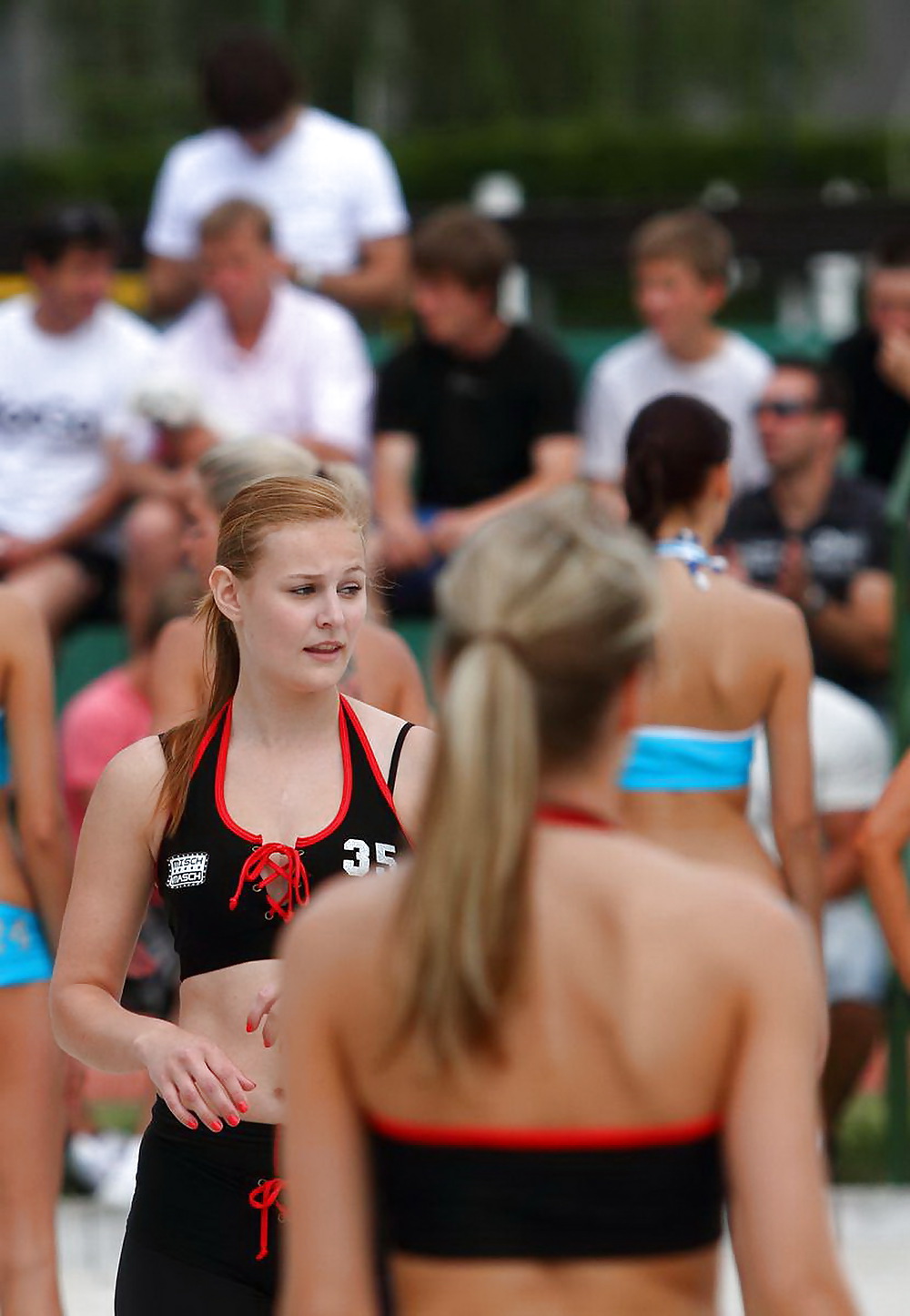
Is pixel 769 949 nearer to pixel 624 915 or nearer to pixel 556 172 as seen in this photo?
pixel 624 915

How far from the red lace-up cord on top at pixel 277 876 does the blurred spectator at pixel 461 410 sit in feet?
13.6

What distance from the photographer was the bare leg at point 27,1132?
12.8 ft

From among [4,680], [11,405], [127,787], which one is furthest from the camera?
[11,405]

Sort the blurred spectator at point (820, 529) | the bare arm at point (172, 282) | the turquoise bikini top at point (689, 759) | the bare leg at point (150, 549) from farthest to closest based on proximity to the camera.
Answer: the bare arm at point (172, 282) < the bare leg at point (150, 549) < the blurred spectator at point (820, 529) < the turquoise bikini top at point (689, 759)

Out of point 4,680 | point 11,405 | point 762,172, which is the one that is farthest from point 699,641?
point 762,172

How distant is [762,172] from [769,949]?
911cm

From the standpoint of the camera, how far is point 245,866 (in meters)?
2.87

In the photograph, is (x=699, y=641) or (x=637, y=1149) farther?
(x=699, y=641)

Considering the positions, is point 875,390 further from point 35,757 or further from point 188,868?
point 188,868

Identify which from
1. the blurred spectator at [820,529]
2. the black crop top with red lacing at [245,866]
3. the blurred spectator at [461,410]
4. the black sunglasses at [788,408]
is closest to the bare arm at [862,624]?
the blurred spectator at [820,529]

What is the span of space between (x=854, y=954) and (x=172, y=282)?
346 centimetres

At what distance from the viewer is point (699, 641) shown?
437 centimetres

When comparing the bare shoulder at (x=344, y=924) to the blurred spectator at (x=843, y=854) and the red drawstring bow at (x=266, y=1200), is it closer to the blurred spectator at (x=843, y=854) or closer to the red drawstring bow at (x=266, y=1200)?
the red drawstring bow at (x=266, y=1200)

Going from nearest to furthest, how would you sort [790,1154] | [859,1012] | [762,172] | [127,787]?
[790,1154]
[127,787]
[859,1012]
[762,172]
